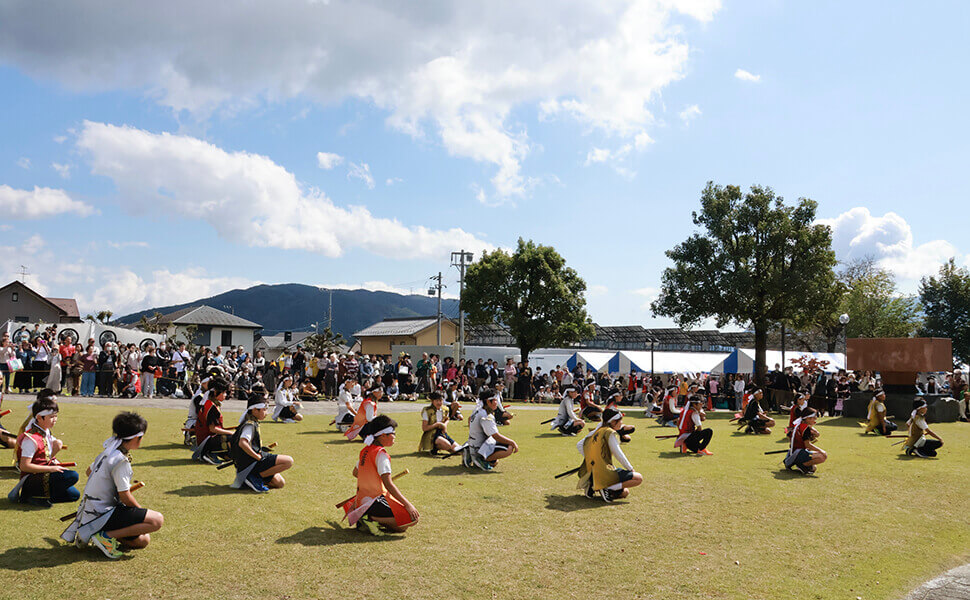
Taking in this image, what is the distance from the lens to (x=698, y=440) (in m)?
14.2

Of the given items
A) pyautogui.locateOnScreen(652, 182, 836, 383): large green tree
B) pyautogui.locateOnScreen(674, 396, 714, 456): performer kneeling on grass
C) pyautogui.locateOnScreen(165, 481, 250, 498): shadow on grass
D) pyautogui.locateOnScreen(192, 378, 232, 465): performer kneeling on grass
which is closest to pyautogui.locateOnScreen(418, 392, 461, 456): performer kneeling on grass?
pyautogui.locateOnScreen(192, 378, 232, 465): performer kneeling on grass

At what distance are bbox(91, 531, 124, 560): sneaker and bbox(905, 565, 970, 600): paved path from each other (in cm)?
725

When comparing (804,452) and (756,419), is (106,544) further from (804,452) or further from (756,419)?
(756,419)

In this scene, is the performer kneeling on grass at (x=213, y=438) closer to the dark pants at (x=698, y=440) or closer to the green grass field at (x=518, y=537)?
the green grass field at (x=518, y=537)

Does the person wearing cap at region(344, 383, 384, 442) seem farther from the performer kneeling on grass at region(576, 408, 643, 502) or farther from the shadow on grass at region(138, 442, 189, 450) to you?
the performer kneeling on grass at region(576, 408, 643, 502)

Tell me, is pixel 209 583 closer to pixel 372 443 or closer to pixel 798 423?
pixel 372 443

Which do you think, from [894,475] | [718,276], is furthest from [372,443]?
[718,276]

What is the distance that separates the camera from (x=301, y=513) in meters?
8.11

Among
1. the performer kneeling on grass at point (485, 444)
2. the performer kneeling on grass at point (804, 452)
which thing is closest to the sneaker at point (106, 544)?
the performer kneeling on grass at point (485, 444)

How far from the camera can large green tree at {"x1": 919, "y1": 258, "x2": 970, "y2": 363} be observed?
4612 centimetres

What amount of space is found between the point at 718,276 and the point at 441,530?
2606 centimetres

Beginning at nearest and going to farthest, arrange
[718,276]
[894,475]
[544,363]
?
[894,475], [718,276], [544,363]

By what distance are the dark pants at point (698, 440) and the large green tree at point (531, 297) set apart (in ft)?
90.6

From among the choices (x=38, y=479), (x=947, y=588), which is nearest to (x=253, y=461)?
(x=38, y=479)
